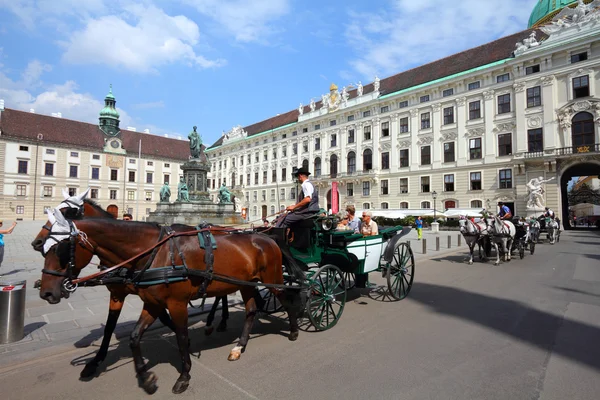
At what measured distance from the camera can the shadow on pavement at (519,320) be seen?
3990 mm

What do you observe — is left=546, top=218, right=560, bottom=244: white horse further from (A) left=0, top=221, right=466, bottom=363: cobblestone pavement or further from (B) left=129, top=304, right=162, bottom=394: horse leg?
(B) left=129, top=304, right=162, bottom=394: horse leg

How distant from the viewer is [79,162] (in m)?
53.7

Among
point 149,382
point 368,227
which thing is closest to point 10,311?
point 149,382

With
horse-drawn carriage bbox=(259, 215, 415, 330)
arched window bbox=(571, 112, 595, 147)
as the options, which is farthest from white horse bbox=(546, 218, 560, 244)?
horse-drawn carriage bbox=(259, 215, 415, 330)

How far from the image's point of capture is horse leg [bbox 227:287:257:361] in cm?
377

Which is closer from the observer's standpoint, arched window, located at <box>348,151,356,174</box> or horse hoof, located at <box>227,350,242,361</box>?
horse hoof, located at <box>227,350,242,361</box>

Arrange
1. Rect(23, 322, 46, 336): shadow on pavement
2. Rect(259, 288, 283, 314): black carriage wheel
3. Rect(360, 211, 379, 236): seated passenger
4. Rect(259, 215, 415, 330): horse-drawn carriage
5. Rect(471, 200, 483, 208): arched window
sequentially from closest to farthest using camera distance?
1. Rect(23, 322, 46, 336): shadow on pavement
2. Rect(259, 215, 415, 330): horse-drawn carriage
3. Rect(259, 288, 283, 314): black carriage wheel
4. Rect(360, 211, 379, 236): seated passenger
5. Rect(471, 200, 483, 208): arched window

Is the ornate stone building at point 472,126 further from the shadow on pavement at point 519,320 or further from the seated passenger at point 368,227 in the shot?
the seated passenger at point 368,227

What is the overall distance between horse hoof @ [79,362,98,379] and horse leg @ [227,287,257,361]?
139 cm

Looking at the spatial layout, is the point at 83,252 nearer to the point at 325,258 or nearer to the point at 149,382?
the point at 149,382

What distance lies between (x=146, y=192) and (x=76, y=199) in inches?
2469

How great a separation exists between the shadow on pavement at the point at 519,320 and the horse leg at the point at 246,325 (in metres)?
3.48

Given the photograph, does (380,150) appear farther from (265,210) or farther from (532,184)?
(265,210)

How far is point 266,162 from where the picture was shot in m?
55.2
